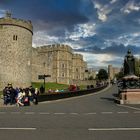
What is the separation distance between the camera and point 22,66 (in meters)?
55.9

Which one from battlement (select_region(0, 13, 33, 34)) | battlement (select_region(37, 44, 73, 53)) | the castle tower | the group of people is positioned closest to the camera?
the group of people

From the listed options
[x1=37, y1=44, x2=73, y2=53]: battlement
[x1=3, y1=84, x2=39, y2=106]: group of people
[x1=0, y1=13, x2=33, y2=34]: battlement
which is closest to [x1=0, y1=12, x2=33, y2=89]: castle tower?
[x1=0, y1=13, x2=33, y2=34]: battlement

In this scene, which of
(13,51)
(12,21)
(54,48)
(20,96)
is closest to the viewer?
(20,96)

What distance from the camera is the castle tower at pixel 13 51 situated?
5438cm

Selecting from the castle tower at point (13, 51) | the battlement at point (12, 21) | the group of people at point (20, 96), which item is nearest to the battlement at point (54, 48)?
the castle tower at point (13, 51)

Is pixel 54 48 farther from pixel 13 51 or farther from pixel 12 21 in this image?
pixel 13 51

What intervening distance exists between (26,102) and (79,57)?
111711 millimetres

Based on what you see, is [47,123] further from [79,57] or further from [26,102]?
[79,57]

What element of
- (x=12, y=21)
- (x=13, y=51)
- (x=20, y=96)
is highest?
(x=12, y=21)

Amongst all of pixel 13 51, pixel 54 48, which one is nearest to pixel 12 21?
pixel 13 51

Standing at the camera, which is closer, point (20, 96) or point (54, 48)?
point (20, 96)

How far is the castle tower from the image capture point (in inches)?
2141

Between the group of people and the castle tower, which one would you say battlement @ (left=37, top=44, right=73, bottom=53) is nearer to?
the castle tower

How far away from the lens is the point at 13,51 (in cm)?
5488
